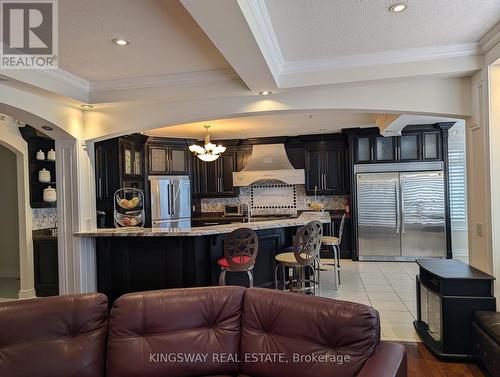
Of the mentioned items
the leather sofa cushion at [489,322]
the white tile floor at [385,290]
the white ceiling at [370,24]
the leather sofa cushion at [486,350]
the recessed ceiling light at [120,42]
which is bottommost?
the white tile floor at [385,290]

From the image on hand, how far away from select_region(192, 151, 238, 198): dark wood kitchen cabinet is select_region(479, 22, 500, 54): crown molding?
5284 mm

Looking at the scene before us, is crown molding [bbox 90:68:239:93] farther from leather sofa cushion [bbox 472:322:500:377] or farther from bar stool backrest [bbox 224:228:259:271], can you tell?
leather sofa cushion [bbox 472:322:500:377]

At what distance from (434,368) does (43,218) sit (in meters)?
5.52

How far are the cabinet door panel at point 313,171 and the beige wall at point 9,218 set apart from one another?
18.7 ft

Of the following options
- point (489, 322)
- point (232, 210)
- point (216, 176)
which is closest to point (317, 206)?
point (232, 210)

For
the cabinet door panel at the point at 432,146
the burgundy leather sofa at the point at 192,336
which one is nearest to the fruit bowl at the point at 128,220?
the burgundy leather sofa at the point at 192,336

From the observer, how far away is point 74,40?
8.45 ft

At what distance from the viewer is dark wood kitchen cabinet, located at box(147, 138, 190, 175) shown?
662 cm

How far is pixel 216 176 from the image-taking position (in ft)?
24.8

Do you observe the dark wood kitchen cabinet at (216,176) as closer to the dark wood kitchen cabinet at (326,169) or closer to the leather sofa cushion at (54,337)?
the dark wood kitchen cabinet at (326,169)

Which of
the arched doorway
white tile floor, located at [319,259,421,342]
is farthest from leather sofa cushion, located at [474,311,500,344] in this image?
the arched doorway

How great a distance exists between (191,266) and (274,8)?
8.78ft

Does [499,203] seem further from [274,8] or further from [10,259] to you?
[10,259]

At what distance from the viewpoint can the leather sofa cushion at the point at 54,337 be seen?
1.71 metres
